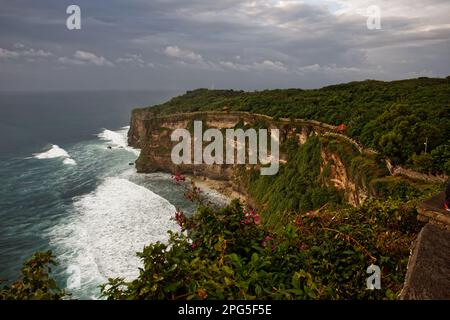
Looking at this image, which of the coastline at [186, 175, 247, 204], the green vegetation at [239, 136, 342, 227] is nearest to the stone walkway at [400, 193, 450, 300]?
the green vegetation at [239, 136, 342, 227]

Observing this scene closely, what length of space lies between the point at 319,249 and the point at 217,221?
1.94 metres

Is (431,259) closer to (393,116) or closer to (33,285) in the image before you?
(33,285)

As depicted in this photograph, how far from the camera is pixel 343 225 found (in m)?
7.44

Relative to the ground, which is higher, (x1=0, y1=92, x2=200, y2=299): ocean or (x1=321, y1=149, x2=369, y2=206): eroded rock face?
(x1=321, y1=149, x2=369, y2=206): eroded rock face

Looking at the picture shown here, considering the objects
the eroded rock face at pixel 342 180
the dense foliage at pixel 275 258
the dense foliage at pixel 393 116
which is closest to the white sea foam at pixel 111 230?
the eroded rock face at pixel 342 180

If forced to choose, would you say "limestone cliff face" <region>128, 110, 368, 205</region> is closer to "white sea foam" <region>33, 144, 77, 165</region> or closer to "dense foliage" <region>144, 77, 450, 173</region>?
"dense foliage" <region>144, 77, 450, 173</region>

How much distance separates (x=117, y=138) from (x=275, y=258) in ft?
346

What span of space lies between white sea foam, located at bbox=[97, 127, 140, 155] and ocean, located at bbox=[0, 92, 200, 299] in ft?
2.53

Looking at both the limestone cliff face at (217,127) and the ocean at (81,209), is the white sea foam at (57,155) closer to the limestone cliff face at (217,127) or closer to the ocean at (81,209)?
the ocean at (81,209)

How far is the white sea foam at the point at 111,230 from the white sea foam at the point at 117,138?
104ft

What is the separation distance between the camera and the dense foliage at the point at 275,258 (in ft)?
14.6

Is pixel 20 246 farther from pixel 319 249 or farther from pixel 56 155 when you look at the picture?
pixel 56 155

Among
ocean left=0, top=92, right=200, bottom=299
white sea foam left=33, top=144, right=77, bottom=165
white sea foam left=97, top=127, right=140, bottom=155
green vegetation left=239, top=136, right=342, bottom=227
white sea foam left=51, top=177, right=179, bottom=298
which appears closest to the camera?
white sea foam left=51, top=177, right=179, bottom=298

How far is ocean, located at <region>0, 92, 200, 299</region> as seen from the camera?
3303cm
